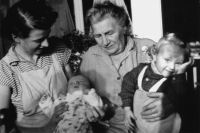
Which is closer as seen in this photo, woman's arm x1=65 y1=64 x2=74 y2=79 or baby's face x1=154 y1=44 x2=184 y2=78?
baby's face x1=154 y1=44 x2=184 y2=78

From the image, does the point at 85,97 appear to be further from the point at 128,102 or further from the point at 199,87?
the point at 199,87

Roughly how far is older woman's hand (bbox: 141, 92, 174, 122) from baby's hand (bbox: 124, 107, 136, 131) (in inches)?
2.0

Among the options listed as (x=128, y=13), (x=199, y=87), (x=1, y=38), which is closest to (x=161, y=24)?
(x=128, y=13)

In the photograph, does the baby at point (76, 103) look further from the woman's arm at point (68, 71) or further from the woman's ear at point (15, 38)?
the woman's ear at point (15, 38)

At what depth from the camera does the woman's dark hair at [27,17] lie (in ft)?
2.94

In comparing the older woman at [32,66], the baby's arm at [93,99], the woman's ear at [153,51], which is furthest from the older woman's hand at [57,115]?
the woman's ear at [153,51]

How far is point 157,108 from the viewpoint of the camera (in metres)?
0.94

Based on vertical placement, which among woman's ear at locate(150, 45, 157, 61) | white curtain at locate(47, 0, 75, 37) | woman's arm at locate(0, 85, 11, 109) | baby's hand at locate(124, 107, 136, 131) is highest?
white curtain at locate(47, 0, 75, 37)

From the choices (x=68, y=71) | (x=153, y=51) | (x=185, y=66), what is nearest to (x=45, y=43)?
(x=68, y=71)

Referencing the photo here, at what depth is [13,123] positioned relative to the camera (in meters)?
0.97

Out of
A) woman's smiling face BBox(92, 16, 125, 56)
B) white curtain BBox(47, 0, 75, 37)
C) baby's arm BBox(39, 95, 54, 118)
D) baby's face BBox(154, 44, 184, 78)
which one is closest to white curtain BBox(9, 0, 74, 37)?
white curtain BBox(47, 0, 75, 37)

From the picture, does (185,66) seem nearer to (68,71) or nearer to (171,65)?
(171,65)

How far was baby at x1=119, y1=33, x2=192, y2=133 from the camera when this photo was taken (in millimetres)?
892

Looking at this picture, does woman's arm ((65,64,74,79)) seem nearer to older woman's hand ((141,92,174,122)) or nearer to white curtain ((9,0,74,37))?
white curtain ((9,0,74,37))
